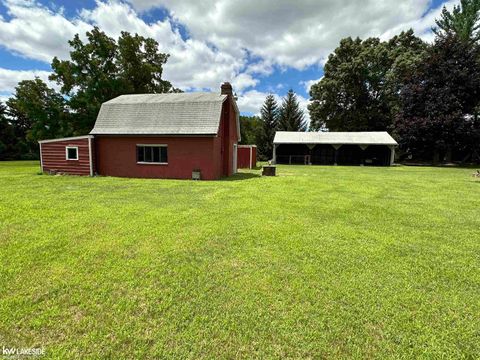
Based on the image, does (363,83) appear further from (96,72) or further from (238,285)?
(238,285)

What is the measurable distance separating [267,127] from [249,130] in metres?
14.8

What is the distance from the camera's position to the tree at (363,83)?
38.3 m

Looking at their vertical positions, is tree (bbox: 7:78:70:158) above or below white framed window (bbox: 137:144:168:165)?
above

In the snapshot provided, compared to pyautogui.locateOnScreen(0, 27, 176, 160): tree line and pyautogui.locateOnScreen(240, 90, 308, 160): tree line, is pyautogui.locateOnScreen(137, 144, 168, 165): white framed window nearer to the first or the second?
pyautogui.locateOnScreen(0, 27, 176, 160): tree line

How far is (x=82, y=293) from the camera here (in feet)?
10.3

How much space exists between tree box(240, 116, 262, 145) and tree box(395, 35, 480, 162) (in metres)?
19.4

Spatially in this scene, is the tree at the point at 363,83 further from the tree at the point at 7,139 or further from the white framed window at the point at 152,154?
the tree at the point at 7,139

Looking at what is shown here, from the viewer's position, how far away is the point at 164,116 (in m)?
15.1

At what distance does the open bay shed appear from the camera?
29641 mm

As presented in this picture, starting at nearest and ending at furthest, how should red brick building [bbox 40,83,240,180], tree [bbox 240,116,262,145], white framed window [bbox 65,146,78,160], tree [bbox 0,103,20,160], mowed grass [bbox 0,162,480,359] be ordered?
mowed grass [bbox 0,162,480,359]
red brick building [bbox 40,83,240,180]
white framed window [bbox 65,146,78,160]
tree [bbox 0,103,20,160]
tree [bbox 240,116,262,145]

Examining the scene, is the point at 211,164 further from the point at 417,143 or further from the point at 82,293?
the point at 417,143

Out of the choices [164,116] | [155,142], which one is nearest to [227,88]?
[164,116]

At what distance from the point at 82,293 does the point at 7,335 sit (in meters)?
0.75

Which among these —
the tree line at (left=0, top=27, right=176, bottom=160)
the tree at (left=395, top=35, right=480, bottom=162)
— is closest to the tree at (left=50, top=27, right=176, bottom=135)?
the tree line at (left=0, top=27, right=176, bottom=160)
